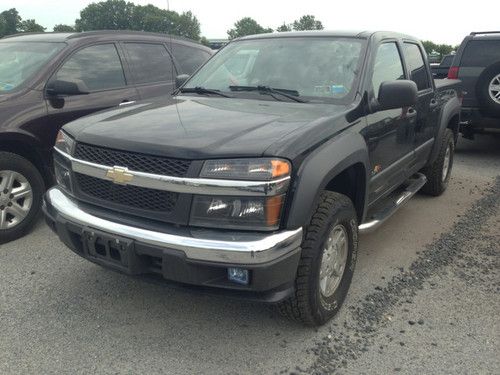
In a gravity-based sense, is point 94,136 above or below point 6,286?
above

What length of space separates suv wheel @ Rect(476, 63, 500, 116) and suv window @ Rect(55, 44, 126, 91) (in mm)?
4958

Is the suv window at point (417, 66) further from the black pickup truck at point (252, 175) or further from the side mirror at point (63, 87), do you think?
the side mirror at point (63, 87)

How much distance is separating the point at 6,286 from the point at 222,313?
1.57 meters

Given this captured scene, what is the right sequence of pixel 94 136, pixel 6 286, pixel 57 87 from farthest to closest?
pixel 57 87
pixel 6 286
pixel 94 136

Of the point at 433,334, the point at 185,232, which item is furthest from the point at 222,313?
the point at 433,334

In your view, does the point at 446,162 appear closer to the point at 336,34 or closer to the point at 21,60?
the point at 336,34

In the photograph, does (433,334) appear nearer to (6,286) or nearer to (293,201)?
(293,201)

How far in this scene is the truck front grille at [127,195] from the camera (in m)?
2.59

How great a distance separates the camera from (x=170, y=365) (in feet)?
8.77

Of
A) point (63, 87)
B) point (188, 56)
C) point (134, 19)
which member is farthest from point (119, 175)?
point (134, 19)

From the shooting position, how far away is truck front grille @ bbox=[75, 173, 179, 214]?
259cm

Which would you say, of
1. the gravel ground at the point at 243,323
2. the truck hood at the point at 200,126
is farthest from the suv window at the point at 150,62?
the gravel ground at the point at 243,323

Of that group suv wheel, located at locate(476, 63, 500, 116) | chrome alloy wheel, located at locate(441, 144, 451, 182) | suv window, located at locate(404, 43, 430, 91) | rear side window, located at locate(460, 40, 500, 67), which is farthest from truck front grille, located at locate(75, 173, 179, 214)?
rear side window, located at locate(460, 40, 500, 67)

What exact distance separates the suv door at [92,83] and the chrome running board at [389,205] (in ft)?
8.01
